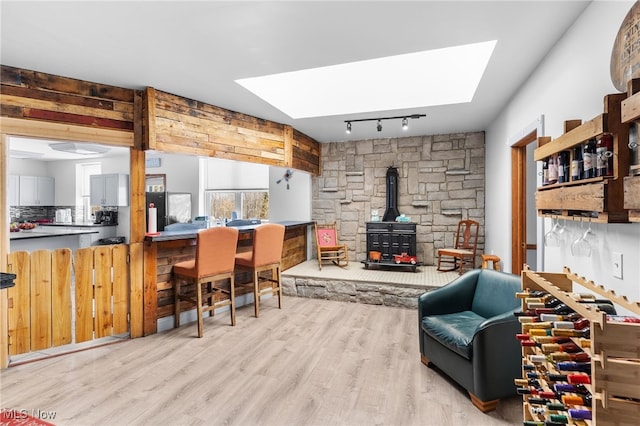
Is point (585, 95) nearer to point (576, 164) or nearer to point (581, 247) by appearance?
point (576, 164)

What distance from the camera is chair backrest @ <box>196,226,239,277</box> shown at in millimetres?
3248

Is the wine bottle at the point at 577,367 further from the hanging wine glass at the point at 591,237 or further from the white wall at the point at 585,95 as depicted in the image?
the hanging wine glass at the point at 591,237

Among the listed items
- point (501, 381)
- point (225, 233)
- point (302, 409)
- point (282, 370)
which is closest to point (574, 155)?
point (501, 381)

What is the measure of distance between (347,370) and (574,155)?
218 cm

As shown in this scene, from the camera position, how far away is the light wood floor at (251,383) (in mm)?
2066

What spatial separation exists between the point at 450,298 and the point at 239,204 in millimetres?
5103

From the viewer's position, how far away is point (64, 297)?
9.71 feet

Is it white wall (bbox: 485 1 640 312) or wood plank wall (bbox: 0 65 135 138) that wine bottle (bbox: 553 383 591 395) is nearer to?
white wall (bbox: 485 1 640 312)

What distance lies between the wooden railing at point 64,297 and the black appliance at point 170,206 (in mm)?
3286

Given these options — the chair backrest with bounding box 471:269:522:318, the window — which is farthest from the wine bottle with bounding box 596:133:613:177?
the window

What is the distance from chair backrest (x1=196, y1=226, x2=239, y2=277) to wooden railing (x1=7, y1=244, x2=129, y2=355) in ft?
2.42

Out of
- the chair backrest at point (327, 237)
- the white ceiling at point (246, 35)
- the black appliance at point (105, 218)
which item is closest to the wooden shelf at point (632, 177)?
the white ceiling at point (246, 35)

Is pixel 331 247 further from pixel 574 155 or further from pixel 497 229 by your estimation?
pixel 574 155

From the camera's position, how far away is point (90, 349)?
301 centimetres
